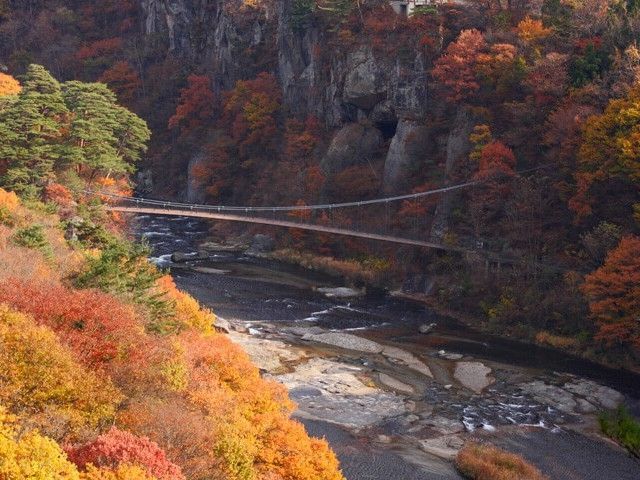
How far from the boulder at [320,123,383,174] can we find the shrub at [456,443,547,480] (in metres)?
22.8

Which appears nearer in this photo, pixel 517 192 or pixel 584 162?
pixel 584 162

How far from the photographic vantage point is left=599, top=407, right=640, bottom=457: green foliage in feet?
57.3

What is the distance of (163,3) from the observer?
186 ft

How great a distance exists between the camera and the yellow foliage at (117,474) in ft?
27.9

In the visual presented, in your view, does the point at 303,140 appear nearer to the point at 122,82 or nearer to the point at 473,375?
the point at 122,82

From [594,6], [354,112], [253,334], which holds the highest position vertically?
[594,6]

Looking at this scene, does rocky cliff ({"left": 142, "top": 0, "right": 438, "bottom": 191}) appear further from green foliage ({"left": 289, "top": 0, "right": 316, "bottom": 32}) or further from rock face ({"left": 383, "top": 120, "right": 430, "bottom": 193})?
green foliage ({"left": 289, "top": 0, "right": 316, "bottom": 32})

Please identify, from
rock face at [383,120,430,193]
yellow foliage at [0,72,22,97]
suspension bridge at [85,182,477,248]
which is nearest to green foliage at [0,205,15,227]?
suspension bridge at [85,182,477,248]

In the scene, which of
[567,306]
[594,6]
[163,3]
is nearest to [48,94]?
[567,306]

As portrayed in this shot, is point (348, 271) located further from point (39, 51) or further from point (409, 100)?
point (39, 51)

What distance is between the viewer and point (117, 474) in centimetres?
866

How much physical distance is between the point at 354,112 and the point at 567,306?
57.8ft

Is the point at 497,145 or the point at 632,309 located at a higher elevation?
the point at 497,145

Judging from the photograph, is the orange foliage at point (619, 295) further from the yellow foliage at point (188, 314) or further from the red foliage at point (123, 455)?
the red foliage at point (123, 455)
